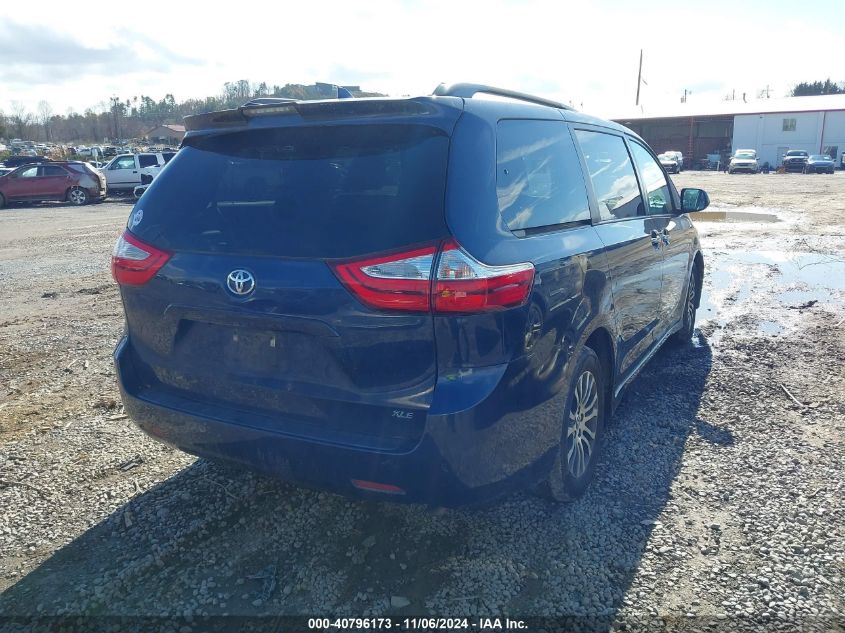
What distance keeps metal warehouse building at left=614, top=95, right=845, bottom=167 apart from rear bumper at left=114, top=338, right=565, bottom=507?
57451mm

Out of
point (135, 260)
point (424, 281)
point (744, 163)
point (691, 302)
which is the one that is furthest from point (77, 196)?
point (744, 163)

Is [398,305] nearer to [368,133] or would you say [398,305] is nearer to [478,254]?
[478,254]

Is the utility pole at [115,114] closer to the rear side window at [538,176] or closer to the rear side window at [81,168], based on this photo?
the rear side window at [81,168]

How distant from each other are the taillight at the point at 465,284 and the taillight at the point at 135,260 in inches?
47.7

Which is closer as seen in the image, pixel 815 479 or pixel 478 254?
pixel 478 254

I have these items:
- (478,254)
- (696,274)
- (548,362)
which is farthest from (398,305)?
(696,274)

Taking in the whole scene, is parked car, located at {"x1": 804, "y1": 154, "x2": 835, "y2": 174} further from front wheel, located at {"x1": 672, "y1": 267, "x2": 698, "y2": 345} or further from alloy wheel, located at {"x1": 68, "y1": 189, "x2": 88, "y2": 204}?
front wheel, located at {"x1": 672, "y1": 267, "x2": 698, "y2": 345}

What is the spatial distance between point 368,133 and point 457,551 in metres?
1.81

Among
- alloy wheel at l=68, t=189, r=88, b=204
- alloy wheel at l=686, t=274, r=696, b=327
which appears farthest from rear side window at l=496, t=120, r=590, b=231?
alloy wheel at l=68, t=189, r=88, b=204

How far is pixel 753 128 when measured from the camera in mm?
55688

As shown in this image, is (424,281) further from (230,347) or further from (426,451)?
(230,347)

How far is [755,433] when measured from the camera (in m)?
4.01

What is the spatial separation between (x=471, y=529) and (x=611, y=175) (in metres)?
2.20

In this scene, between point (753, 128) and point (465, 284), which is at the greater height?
point (753, 128)
